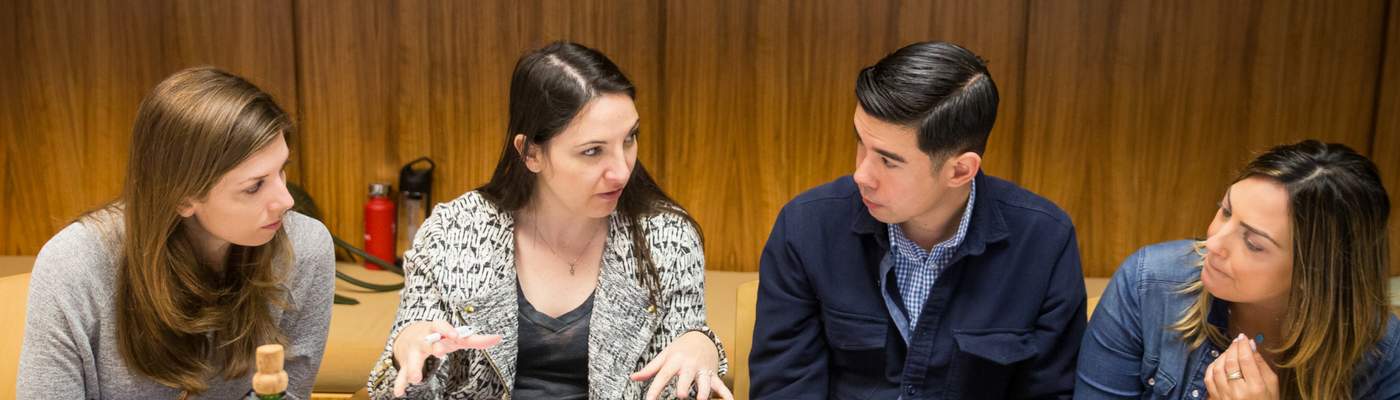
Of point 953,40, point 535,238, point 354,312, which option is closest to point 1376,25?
point 953,40

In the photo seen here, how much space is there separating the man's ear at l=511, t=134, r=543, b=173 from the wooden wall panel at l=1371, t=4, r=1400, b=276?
7.69 feet

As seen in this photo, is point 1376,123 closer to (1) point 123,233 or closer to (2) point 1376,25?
(2) point 1376,25

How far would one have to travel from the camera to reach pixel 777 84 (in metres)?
3.25

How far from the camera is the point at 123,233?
1847mm

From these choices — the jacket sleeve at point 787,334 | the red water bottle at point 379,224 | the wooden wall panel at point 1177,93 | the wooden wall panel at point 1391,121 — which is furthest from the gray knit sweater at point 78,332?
the wooden wall panel at point 1391,121

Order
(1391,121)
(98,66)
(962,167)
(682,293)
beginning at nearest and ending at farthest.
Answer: (962,167), (682,293), (1391,121), (98,66)

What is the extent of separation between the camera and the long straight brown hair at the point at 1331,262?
170 centimetres

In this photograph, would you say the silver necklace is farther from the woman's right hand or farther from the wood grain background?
the wood grain background

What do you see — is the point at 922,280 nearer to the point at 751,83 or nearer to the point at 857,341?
the point at 857,341

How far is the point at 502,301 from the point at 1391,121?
8.12ft

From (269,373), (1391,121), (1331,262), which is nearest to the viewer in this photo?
(269,373)

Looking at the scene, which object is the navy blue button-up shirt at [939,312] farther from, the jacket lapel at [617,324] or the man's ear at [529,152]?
the man's ear at [529,152]

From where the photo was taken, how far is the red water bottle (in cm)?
333

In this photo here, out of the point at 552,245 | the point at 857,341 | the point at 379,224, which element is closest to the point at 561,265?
the point at 552,245
